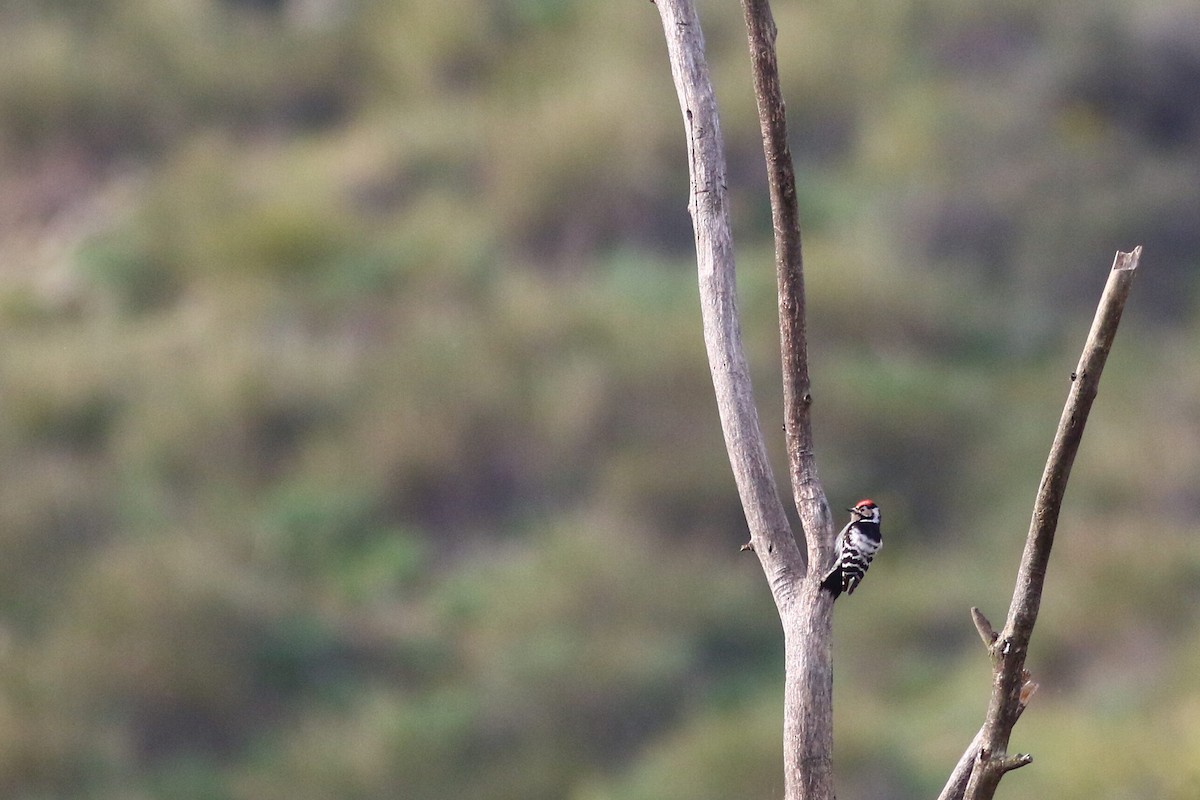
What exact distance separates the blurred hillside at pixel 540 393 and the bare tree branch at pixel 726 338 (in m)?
6.30

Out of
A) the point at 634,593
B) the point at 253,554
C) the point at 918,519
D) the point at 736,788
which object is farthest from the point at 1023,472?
the point at 253,554

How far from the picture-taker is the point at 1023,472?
1209 centimetres

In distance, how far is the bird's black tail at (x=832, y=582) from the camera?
2029 millimetres

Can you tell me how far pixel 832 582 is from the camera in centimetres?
204

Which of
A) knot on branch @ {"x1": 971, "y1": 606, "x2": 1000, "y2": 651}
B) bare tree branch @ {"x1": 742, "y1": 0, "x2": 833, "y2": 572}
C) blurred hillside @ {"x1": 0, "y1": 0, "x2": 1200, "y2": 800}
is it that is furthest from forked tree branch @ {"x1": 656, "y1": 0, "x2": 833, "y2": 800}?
blurred hillside @ {"x1": 0, "y1": 0, "x2": 1200, "y2": 800}

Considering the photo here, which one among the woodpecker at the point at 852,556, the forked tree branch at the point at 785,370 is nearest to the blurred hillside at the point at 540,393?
the woodpecker at the point at 852,556

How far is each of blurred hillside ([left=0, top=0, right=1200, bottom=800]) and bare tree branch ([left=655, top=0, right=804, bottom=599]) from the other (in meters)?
6.30

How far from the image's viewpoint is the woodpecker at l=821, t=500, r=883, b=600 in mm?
2039

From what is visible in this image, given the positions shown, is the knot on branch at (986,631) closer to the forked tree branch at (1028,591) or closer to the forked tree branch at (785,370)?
the forked tree branch at (1028,591)

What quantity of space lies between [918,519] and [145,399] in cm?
579

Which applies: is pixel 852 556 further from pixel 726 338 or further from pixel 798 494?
pixel 726 338

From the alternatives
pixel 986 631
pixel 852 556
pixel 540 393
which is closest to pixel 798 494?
pixel 852 556

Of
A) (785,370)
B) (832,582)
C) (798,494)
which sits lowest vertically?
(832,582)

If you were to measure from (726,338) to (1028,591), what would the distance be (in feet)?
1.79
